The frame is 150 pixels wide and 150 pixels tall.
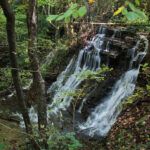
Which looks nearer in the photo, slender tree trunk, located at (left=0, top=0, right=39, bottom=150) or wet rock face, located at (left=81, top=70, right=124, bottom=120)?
slender tree trunk, located at (left=0, top=0, right=39, bottom=150)

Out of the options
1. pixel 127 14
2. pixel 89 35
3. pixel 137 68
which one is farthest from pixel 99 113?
A: pixel 127 14

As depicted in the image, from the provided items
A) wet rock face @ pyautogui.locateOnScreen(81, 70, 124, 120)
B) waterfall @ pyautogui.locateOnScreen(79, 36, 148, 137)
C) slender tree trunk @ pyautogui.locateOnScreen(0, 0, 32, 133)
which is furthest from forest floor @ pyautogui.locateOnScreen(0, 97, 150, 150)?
slender tree trunk @ pyautogui.locateOnScreen(0, 0, 32, 133)

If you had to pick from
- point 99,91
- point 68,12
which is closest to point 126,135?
point 99,91

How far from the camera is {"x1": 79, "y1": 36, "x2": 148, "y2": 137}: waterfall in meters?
9.71

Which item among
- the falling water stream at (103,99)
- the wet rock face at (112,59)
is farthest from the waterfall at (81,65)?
the wet rock face at (112,59)

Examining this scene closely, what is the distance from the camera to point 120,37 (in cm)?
1350

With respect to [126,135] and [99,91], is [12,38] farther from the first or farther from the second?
[99,91]

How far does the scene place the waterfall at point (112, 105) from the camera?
9713 millimetres

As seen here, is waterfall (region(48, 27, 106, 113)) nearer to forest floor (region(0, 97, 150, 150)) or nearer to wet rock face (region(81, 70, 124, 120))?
wet rock face (region(81, 70, 124, 120))

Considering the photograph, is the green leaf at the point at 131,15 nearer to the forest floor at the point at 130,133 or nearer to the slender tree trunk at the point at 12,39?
Result: the slender tree trunk at the point at 12,39

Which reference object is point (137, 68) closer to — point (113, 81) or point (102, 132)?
point (113, 81)

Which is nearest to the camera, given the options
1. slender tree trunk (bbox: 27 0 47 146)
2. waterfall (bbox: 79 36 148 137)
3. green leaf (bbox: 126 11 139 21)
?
green leaf (bbox: 126 11 139 21)

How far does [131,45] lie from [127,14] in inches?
433

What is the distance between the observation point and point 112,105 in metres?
10.7
